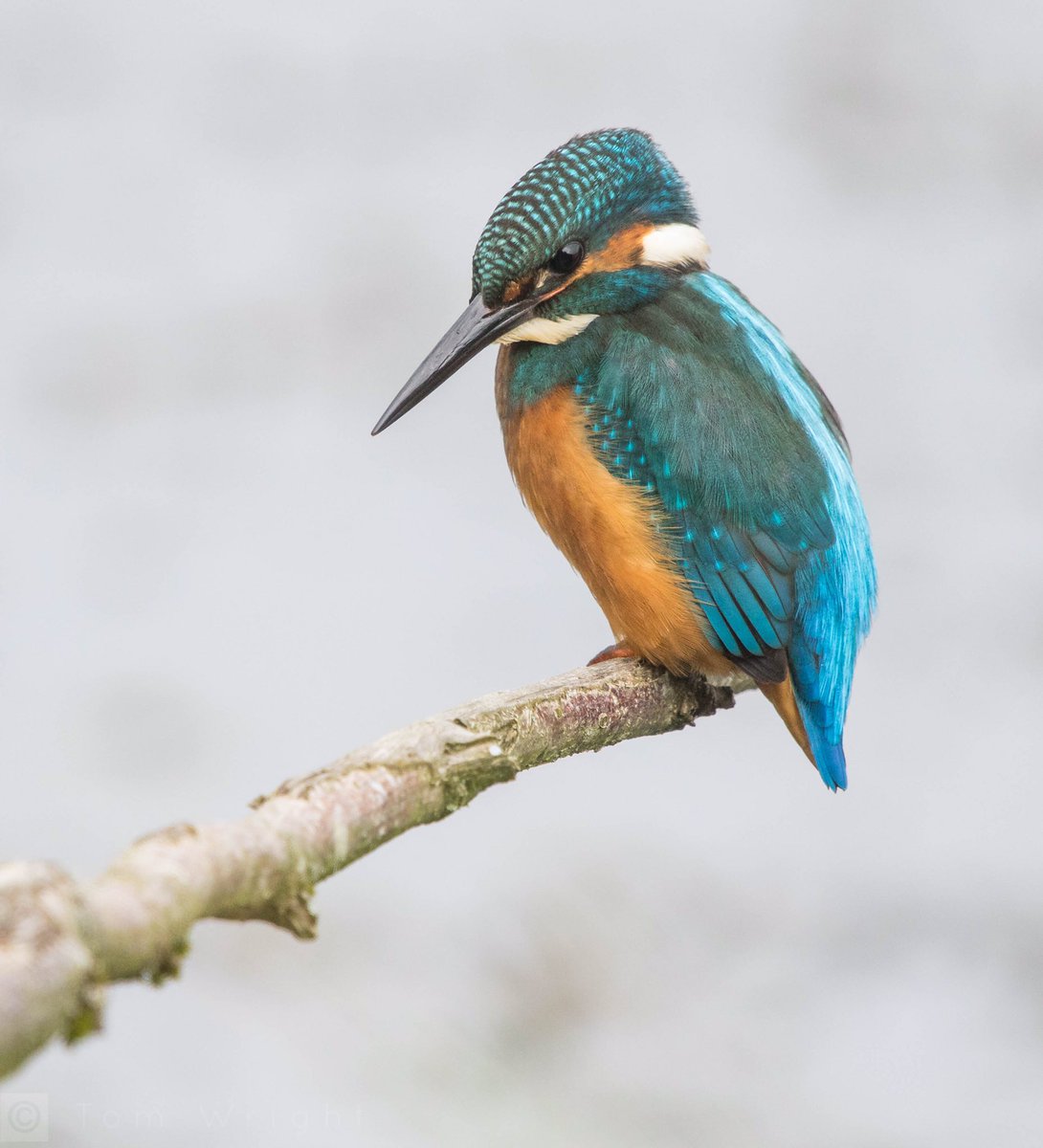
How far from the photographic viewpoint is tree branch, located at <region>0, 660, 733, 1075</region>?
918 mm

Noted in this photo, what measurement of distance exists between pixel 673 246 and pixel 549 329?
0.31 meters

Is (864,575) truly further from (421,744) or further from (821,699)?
(421,744)

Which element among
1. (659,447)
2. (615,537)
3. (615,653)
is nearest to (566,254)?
(659,447)

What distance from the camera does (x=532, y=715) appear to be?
5.95 ft

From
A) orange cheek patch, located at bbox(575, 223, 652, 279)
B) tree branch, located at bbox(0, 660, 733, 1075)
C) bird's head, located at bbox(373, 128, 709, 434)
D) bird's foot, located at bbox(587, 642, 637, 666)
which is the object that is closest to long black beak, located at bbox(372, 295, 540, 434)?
bird's head, located at bbox(373, 128, 709, 434)

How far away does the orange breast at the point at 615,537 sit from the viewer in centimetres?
246

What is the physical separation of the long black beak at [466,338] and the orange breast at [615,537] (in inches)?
6.1

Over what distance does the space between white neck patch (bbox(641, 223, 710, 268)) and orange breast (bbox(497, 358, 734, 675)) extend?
309 mm

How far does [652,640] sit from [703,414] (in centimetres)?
39

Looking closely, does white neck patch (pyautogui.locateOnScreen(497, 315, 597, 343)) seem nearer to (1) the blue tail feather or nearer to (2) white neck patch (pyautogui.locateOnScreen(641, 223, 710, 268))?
(2) white neck patch (pyautogui.locateOnScreen(641, 223, 710, 268))

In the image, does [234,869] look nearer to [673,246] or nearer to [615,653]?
[615,653]

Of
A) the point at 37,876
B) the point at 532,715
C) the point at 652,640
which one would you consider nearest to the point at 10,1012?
the point at 37,876

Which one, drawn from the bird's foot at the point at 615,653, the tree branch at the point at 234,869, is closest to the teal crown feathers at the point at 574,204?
the bird's foot at the point at 615,653

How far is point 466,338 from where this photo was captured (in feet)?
8.02
